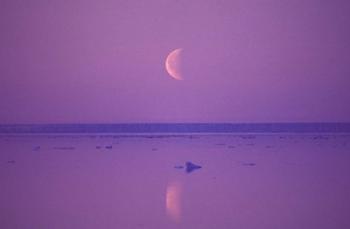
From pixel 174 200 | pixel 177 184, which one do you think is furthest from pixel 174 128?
pixel 174 200

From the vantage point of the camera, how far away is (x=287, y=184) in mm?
1832

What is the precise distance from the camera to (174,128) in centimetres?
365

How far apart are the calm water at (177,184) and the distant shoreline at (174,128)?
36 centimetres

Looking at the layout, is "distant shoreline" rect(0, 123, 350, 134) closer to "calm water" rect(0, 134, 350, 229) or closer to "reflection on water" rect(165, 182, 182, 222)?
"calm water" rect(0, 134, 350, 229)

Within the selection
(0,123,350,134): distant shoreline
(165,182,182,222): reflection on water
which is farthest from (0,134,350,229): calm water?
(0,123,350,134): distant shoreline

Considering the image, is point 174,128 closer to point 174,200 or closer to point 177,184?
point 177,184

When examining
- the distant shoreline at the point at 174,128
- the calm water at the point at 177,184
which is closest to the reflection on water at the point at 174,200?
the calm water at the point at 177,184

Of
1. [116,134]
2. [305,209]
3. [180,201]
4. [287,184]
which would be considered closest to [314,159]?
[287,184]

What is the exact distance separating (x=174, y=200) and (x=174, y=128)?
209 cm

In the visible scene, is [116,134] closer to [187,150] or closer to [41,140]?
[41,140]

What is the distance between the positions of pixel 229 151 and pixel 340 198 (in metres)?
→ 1.20

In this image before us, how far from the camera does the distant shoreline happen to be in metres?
3.56

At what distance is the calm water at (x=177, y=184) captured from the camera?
1.35 m

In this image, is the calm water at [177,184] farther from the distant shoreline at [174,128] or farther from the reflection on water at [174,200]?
the distant shoreline at [174,128]
